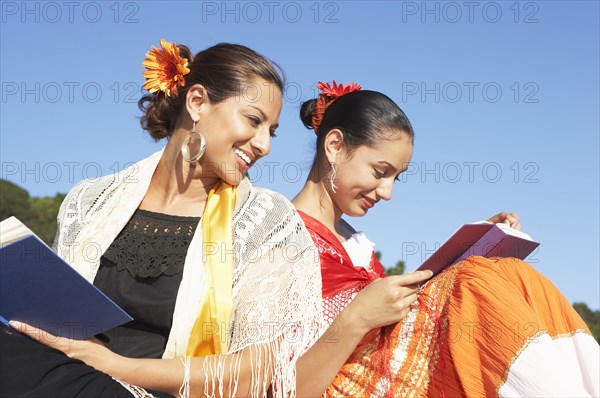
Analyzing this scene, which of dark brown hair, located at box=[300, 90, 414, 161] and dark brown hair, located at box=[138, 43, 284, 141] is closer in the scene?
dark brown hair, located at box=[138, 43, 284, 141]

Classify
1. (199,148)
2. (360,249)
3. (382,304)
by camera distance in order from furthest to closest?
(360,249) → (199,148) → (382,304)

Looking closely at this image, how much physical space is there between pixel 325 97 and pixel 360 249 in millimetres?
797

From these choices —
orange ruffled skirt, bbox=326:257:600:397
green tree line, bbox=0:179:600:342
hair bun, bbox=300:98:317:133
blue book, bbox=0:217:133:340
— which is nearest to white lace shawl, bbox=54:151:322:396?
orange ruffled skirt, bbox=326:257:600:397

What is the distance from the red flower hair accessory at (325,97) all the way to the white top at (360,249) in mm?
585

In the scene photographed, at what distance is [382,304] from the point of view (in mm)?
2818

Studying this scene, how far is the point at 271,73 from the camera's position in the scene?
3.18 metres

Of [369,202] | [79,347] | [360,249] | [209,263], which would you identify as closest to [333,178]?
[369,202]

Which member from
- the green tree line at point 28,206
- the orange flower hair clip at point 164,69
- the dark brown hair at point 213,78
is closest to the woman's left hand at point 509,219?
the dark brown hair at point 213,78

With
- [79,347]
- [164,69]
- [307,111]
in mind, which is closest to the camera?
[79,347]

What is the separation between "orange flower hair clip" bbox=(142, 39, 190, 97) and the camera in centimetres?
329

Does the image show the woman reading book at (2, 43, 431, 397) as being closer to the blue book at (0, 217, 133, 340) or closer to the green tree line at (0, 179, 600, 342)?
the blue book at (0, 217, 133, 340)

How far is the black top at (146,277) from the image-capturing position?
113 inches

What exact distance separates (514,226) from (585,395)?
1.04 meters

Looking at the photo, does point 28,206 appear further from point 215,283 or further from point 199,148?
point 215,283
